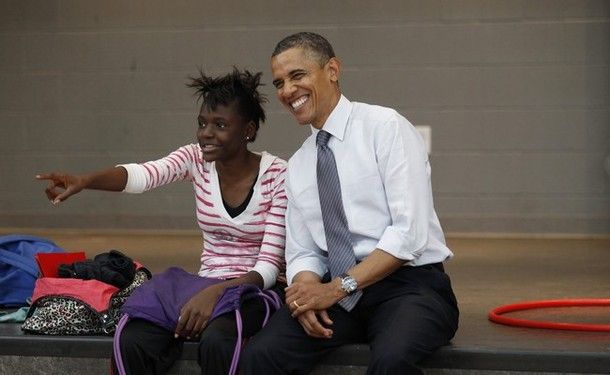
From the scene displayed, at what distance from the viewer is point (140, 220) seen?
8094 millimetres

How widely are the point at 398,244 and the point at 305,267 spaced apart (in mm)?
341

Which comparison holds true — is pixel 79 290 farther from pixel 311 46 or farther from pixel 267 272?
pixel 311 46

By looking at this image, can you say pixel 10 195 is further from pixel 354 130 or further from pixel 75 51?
pixel 354 130

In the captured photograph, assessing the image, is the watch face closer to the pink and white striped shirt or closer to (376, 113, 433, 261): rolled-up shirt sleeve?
(376, 113, 433, 261): rolled-up shirt sleeve

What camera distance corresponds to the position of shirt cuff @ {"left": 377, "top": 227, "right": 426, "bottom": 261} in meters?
3.35

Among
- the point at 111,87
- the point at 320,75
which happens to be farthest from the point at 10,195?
the point at 320,75

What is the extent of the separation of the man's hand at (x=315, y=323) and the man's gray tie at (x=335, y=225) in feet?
0.28

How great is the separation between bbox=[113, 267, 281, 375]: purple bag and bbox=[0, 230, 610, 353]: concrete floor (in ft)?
2.11

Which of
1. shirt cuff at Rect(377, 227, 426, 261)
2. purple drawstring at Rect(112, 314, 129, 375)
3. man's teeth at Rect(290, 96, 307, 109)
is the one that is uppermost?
man's teeth at Rect(290, 96, 307, 109)

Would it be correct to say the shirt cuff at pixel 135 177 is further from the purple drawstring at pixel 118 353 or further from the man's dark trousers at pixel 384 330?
the man's dark trousers at pixel 384 330

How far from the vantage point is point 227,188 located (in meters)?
3.89

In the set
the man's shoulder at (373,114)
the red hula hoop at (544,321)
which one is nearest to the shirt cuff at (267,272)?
the man's shoulder at (373,114)

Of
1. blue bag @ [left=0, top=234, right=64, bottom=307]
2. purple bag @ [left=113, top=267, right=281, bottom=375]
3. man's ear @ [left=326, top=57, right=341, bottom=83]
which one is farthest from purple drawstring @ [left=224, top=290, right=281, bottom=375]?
blue bag @ [left=0, top=234, right=64, bottom=307]

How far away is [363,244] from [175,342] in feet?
2.20
